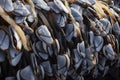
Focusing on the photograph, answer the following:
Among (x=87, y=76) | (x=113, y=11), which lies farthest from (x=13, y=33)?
(x=113, y=11)

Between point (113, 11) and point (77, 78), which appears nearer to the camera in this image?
point (77, 78)

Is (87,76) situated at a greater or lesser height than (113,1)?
lesser

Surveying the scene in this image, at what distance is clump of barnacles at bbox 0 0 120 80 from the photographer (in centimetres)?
107

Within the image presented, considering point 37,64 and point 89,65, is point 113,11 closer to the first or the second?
point 89,65

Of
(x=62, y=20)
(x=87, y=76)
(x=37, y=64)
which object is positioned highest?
(x=62, y=20)

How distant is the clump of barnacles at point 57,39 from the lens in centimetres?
107

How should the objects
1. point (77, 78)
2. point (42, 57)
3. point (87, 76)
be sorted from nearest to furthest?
point (42, 57) < point (77, 78) < point (87, 76)

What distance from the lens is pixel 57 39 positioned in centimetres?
121

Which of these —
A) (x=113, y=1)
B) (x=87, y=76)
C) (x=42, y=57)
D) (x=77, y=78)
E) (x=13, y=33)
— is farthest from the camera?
(x=113, y=1)

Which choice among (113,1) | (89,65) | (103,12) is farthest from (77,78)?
(113,1)

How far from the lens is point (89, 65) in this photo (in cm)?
133

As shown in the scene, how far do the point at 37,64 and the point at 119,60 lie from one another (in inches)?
20.1

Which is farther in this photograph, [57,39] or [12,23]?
[57,39]

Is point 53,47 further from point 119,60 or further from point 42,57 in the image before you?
point 119,60
